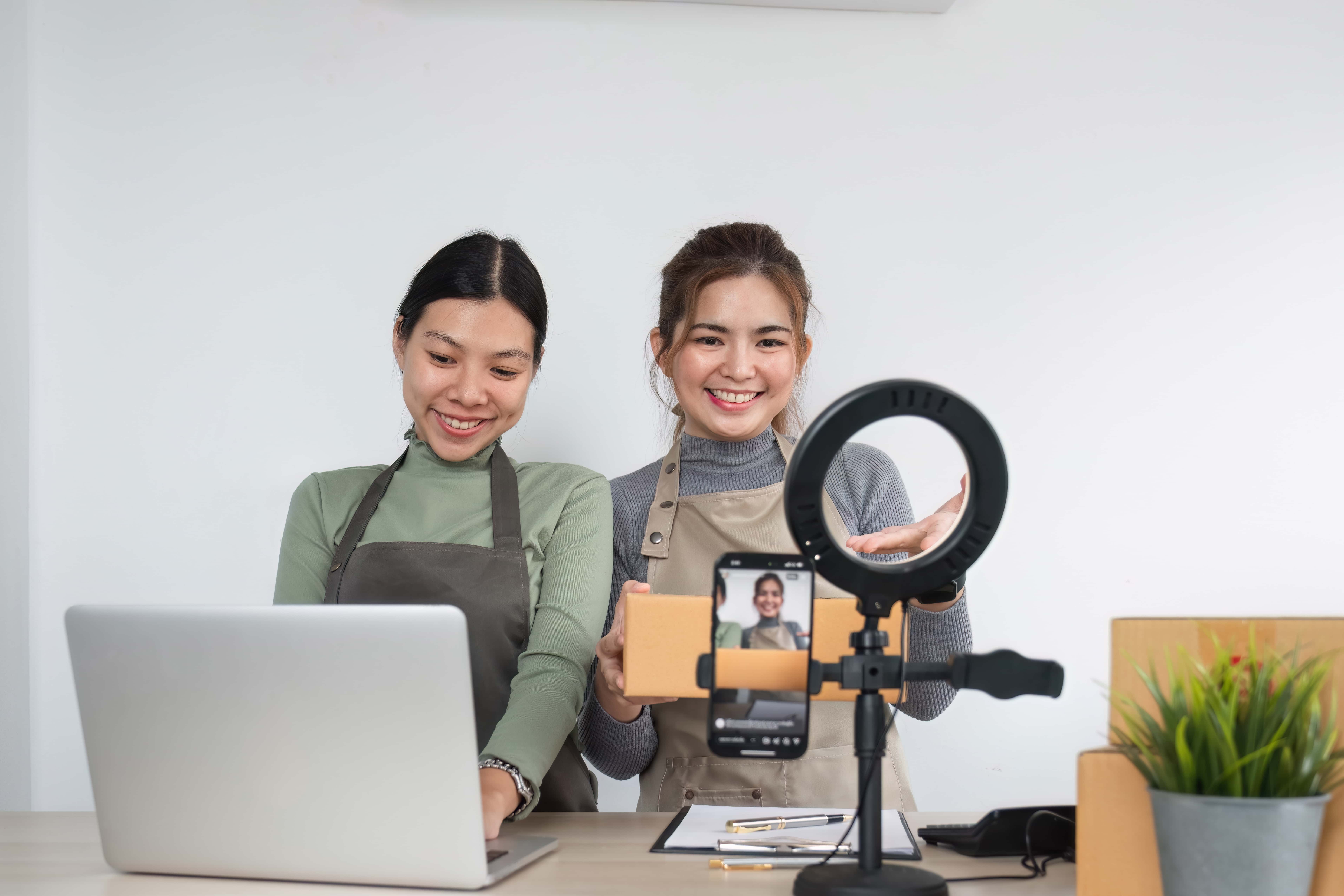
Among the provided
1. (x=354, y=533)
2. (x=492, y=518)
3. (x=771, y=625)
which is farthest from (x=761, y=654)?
(x=354, y=533)

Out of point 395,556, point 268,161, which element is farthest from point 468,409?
point 268,161

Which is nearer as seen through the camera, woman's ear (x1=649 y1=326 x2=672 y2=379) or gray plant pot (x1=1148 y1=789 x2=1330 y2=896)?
gray plant pot (x1=1148 y1=789 x2=1330 y2=896)

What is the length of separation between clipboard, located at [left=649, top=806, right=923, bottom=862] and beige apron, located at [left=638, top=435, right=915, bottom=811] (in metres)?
0.25

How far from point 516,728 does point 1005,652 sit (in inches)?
24.7

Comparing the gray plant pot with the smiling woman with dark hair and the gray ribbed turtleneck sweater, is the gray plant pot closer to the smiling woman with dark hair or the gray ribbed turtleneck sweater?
the smiling woman with dark hair

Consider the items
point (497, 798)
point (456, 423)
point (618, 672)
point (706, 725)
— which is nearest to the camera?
point (497, 798)

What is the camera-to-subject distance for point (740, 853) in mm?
996

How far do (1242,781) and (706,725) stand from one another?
0.87 m

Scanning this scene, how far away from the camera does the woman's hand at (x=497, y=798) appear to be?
3.37 feet

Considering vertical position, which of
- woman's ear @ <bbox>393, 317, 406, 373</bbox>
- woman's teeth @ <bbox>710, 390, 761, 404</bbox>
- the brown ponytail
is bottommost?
woman's teeth @ <bbox>710, 390, 761, 404</bbox>

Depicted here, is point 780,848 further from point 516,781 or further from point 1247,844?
point 1247,844

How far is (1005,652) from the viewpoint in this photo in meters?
0.79

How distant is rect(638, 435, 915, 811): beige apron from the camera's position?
1537 millimetres

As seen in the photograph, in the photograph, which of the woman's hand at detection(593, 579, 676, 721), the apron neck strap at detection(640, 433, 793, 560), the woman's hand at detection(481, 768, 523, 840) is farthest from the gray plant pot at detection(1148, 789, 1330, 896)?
the apron neck strap at detection(640, 433, 793, 560)
